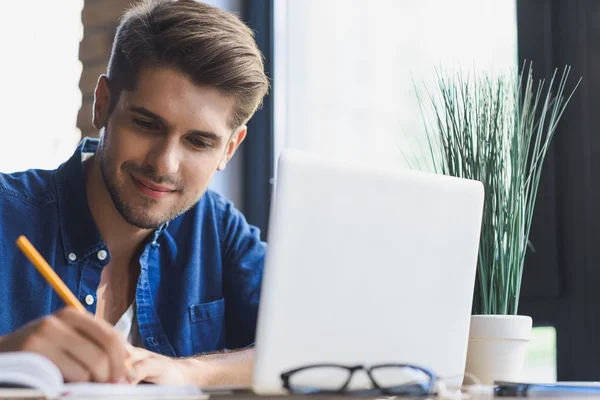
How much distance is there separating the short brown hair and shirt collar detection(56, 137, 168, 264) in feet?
0.62

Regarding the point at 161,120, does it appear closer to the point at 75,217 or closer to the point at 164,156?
the point at 164,156

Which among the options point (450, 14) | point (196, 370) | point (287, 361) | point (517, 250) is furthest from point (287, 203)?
point (450, 14)

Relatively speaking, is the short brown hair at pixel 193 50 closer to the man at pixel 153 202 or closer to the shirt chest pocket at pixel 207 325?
the man at pixel 153 202

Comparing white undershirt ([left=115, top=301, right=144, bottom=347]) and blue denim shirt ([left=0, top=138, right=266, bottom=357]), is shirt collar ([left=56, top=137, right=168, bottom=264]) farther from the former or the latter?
white undershirt ([left=115, top=301, right=144, bottom=347])

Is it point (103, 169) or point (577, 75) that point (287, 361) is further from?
point (577, 75)

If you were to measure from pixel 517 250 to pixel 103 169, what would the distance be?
87 centimetres

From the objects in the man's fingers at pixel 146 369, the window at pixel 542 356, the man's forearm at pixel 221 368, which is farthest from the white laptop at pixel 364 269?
the window at pixel 542 356

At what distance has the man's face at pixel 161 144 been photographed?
5.20ft

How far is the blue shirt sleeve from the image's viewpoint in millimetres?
1844

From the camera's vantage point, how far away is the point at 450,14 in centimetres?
232

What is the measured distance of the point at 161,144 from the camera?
1589mm

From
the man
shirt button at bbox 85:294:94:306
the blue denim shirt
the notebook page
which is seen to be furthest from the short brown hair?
the notebook page

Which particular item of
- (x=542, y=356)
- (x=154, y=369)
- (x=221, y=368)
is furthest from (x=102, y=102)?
(x=542, y=356)

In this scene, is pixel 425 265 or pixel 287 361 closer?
pixel 287 361
